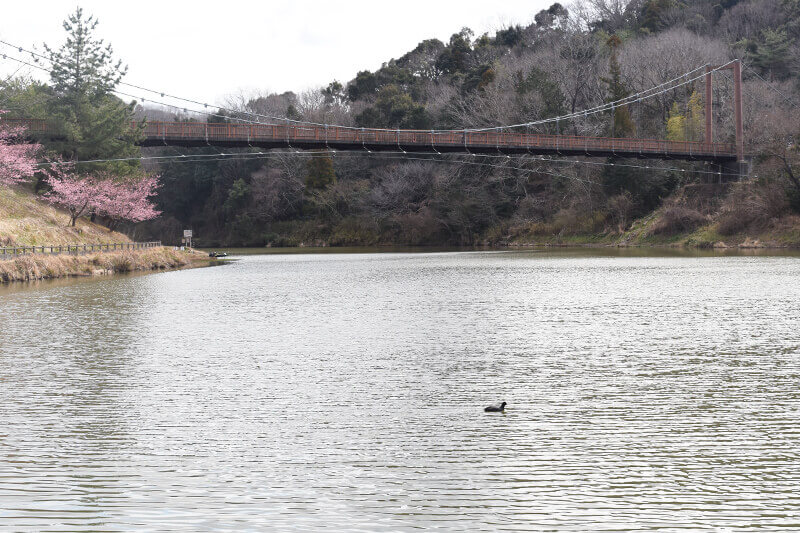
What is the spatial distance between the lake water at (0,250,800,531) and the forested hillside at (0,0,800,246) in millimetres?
44550

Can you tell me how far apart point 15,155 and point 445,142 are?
2950cm

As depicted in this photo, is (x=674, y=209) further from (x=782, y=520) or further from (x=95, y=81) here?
(x=782, y=520)

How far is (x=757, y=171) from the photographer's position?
62.5 metres

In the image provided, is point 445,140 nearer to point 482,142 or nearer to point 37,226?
point 482,142

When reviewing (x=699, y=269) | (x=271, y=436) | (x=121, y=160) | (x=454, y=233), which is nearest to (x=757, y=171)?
(x=699, y=269)

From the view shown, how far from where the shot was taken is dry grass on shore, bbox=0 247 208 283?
38.3m

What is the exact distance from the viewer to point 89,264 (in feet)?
144

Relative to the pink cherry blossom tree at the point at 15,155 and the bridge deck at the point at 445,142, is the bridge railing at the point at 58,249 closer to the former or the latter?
the pink cherry blossom tree at the point at 15,155

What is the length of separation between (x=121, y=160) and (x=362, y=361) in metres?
46.1

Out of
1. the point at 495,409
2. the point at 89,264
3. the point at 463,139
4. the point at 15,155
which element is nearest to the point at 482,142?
the point at 463,139

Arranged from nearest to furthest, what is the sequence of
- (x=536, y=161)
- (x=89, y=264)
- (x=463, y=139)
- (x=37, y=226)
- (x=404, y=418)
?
(x=404, y=418) → (x=89, y=264) → (x=37, y=226) → (x=463, y=139) → (x=536, y=161)

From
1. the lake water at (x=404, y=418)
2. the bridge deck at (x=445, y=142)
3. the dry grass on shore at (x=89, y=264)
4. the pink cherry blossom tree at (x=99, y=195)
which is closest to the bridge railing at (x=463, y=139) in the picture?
the bridge deck at (x=445, y=142)

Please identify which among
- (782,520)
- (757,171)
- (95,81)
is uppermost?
(95,81)

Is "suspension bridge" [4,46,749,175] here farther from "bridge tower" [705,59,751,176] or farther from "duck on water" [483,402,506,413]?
"duck on water" [483,402,506,413]
